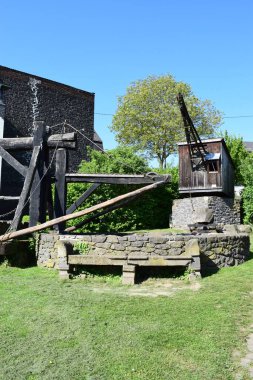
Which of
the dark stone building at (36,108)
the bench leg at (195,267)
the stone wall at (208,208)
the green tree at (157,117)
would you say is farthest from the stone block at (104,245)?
the green tree at (157,117)

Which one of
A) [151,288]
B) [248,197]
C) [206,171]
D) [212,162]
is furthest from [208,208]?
[151,288]

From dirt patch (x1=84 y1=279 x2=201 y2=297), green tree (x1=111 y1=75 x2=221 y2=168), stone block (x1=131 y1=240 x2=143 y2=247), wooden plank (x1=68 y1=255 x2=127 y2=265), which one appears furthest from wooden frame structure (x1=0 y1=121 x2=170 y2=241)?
green tree (x1=111 y1=75 x2=221 y2=168)

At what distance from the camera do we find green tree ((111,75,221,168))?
34.4 meters

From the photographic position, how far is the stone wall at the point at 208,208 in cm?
2178

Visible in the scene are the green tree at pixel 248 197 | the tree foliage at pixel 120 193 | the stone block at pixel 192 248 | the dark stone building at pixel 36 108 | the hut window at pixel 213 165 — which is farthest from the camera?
the dark stone building at pixel 36 108

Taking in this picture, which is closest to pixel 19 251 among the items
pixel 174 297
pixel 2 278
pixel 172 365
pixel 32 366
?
pixel 2 278

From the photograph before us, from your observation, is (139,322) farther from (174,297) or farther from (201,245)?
(201,245)

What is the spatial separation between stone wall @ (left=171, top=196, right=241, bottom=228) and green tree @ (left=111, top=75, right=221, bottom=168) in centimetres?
1148

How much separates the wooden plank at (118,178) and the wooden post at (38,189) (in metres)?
0.79

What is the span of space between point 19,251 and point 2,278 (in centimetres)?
126

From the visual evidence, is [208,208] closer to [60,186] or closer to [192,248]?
[60,186]

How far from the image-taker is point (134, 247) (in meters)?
8.98

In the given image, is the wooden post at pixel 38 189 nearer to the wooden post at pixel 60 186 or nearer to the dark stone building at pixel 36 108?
the wooden post at pixel 60 186

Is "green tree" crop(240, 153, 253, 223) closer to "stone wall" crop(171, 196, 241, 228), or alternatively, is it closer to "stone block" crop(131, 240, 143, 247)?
"stone wall" crop(171, 196, 241, 228)
